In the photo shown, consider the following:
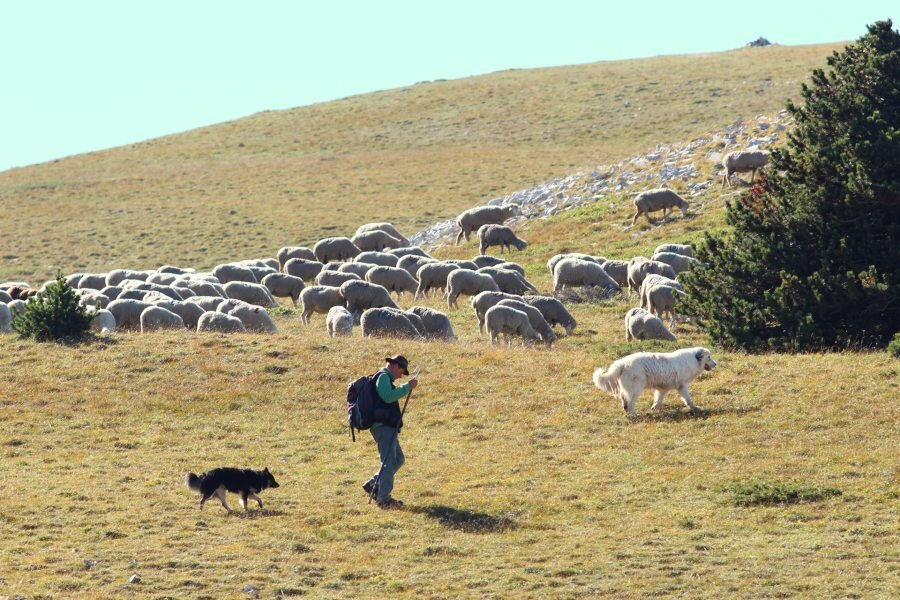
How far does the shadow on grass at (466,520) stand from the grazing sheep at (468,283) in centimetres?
1756

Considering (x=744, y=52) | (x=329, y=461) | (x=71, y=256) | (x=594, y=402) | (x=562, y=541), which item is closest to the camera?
(x=562, y=541)

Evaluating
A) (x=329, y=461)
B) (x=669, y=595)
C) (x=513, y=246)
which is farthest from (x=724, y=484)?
(x=513, y=246)

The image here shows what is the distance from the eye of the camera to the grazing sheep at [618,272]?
117 feet

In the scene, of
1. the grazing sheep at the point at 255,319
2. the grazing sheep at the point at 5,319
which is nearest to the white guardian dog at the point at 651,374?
the grazing sheep at the point at 255,319

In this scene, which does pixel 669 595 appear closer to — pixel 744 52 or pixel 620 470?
pixel 620 470

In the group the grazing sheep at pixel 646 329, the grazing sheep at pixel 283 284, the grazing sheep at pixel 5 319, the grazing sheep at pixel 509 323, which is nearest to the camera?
→ the grazing sheep at pixel 646 329

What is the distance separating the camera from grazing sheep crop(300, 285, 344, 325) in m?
32.3

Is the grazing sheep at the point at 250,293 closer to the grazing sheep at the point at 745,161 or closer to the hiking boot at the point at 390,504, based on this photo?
the grazing sheep at the point at 745,161

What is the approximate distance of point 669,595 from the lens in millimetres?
12586

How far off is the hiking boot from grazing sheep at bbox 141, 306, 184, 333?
1371 cm

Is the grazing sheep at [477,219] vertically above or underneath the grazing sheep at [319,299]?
above

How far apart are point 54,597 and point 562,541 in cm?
574

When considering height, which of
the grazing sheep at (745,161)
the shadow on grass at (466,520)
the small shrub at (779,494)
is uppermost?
the grazing sheep at (745,161)

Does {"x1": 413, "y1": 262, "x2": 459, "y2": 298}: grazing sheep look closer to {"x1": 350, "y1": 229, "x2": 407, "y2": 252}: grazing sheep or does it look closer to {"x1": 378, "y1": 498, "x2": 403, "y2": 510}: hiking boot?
{"x1": 350, "y1": 229, "x2": 407, "y2": 252}: grazing sheep
